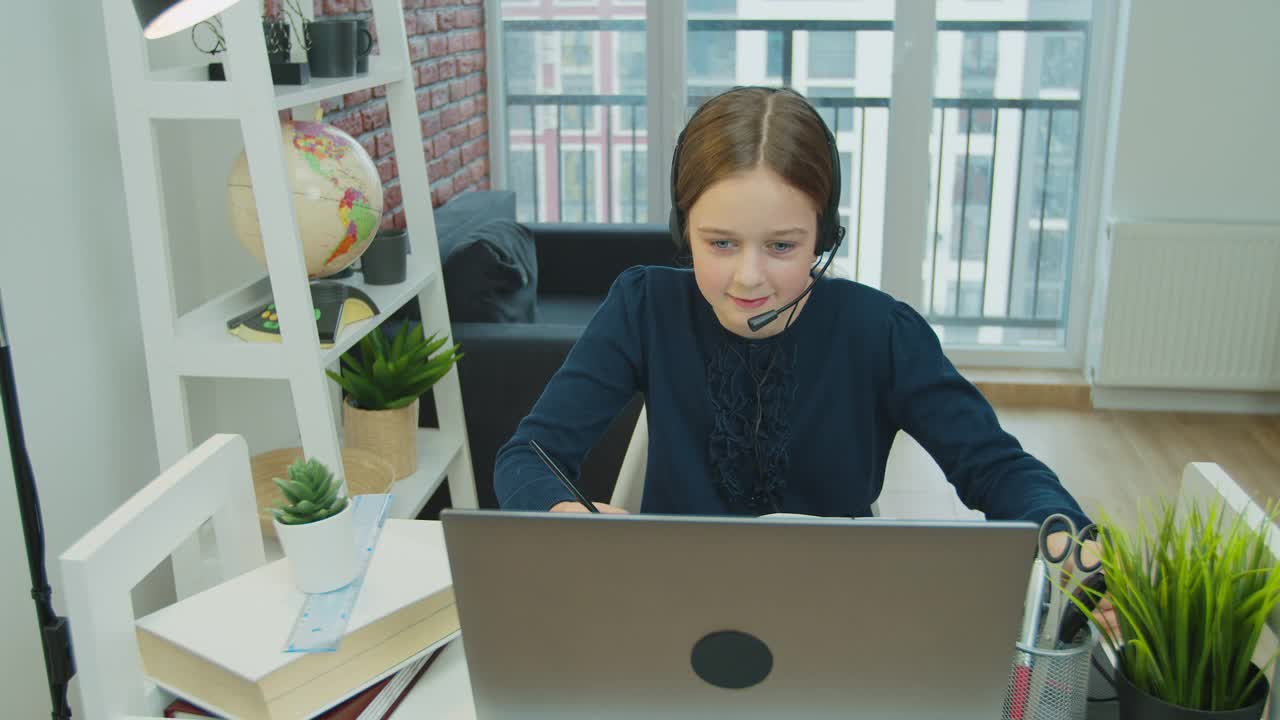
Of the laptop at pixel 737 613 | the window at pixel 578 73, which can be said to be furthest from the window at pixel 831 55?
the laptop at pixel 737 613

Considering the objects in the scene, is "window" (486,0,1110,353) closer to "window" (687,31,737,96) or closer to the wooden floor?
"window" (687,31,737,96)

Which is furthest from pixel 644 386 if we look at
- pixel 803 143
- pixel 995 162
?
pixel 995 162

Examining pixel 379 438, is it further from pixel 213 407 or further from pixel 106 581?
pixel 106 581

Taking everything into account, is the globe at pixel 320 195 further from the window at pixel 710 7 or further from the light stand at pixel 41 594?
the window at pixel 710 7

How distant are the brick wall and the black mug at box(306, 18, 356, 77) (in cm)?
56

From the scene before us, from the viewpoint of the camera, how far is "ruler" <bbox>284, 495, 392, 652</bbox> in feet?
3.09

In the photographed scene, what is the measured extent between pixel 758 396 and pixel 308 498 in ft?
1.99

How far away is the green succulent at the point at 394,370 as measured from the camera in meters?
2.18

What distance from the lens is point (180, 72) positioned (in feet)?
5.34

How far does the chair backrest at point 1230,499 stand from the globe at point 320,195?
1.26 metres

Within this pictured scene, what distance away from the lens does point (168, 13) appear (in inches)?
42.5

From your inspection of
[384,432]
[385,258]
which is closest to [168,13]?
[385,258]

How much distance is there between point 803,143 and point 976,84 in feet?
9.48

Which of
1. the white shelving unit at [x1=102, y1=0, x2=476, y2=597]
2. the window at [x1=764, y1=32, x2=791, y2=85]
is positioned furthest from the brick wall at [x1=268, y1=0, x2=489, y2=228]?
the window at [x1=764, y1=32, x2=791, y2=85]
